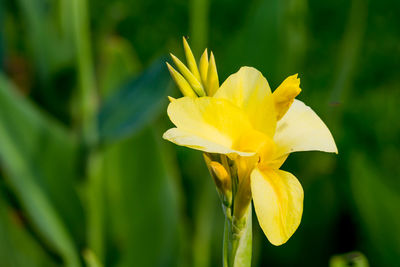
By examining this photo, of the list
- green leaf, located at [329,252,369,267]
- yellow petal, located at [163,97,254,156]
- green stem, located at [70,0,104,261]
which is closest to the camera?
yellow petal, located at [163,97,254,156]

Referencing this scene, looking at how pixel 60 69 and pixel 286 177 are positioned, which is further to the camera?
pixel 60 69

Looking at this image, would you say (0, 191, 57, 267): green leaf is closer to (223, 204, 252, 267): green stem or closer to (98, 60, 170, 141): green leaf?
(98, 60, 170, 141): green leaf

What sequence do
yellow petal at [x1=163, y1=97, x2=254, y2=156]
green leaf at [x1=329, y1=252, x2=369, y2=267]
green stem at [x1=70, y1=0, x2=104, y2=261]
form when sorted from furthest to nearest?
green stem at [x1=70, y1=0, x2=104, y2=261], green leaf at [x1=329, y1=252, x2=369, y2=267], yellow petal at [x1=163, y1=97, x2=254, y2=156]

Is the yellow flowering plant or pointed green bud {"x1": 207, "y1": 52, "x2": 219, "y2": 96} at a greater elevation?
pointed green bud {"x1": 207, "y1": 52, "x2": 219, "y2": 96}

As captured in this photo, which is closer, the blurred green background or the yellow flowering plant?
the yellow flowering plant

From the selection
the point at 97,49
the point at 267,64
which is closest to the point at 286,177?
the point at 267,64

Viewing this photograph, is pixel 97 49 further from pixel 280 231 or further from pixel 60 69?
pixel 280 231

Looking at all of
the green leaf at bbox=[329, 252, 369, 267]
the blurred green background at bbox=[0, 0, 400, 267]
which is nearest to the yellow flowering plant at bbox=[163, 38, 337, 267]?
the green leaf at bbox=[329, 252, 369, 267]

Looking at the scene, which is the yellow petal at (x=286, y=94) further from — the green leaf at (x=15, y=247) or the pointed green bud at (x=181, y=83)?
the green leaf at (x=15, y=247)
